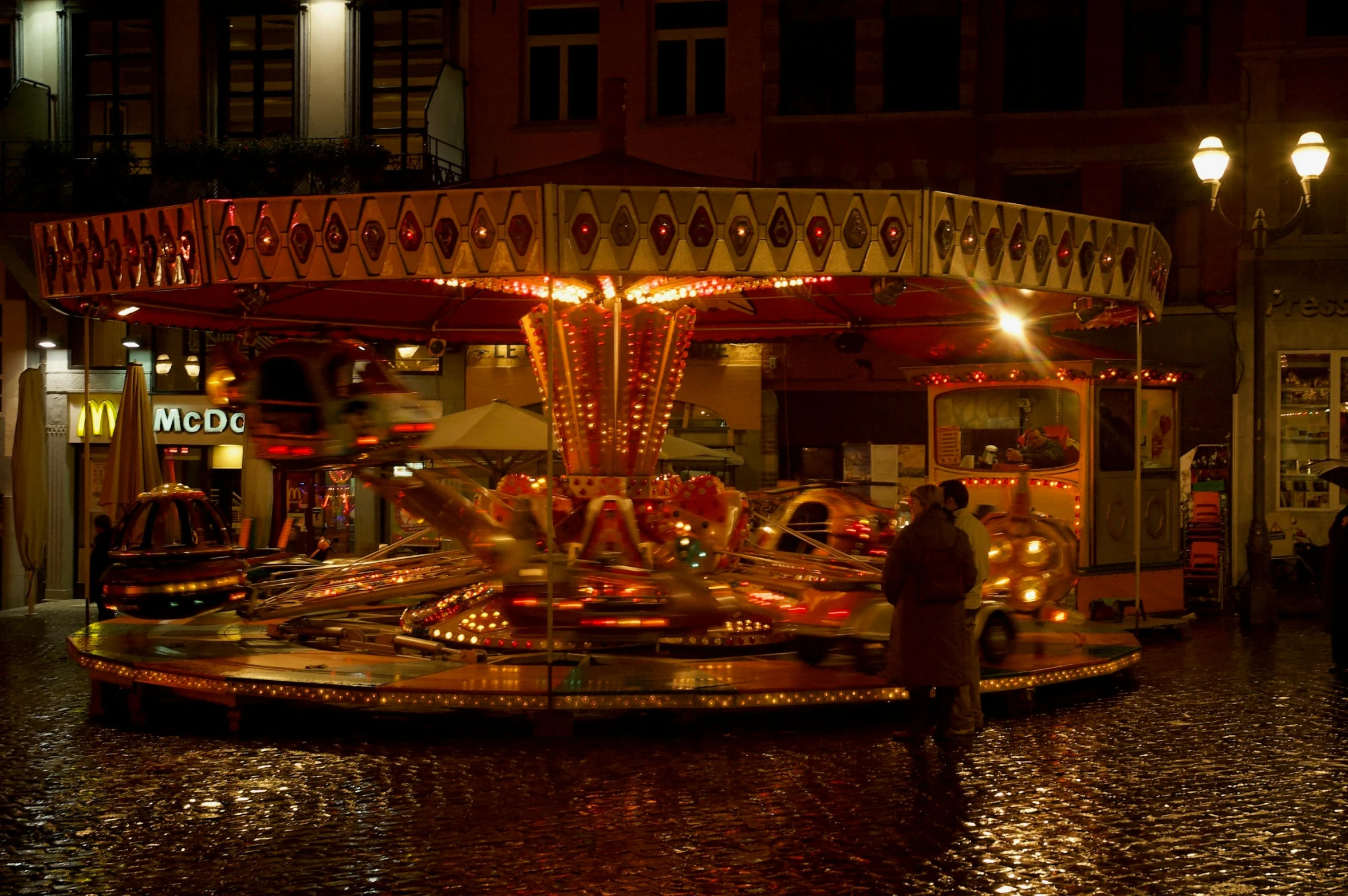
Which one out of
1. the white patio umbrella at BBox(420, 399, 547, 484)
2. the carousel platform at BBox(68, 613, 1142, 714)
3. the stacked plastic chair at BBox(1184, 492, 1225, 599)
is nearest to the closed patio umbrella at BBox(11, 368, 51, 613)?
the white patio umbrella at BBox(420, 399, 547, 484)

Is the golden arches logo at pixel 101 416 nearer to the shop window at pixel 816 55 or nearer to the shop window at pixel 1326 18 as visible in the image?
the shop window at pixel 816 55

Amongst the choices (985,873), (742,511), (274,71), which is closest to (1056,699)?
(742,511)

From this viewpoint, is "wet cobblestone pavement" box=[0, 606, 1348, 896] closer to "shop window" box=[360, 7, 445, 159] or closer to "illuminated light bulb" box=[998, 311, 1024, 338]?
"illuminated light bulb" box=[998, 311, 1024, 338]

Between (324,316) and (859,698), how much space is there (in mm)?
7905

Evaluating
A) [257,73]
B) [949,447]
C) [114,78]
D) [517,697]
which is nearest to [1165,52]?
[949,447]

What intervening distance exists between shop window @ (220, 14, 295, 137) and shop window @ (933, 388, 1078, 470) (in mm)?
11994

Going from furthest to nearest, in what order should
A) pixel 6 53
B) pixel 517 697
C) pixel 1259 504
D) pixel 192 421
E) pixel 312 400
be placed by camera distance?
pixel 6 53, pixel 192 421, pixel 1259 504, pixel 312 400, pixel 517 697

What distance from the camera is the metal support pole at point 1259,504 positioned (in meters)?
15.8

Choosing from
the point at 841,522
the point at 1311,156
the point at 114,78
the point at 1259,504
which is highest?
the point at 114,78

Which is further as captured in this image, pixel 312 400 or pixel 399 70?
pixel 399 70

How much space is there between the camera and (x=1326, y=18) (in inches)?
840

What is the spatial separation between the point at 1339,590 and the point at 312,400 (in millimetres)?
8805

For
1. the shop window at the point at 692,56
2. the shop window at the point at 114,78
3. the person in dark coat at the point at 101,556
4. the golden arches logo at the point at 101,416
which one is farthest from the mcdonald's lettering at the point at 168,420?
the shop window at the point at 692,56

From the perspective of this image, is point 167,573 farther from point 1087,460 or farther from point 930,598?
point 1087,460
